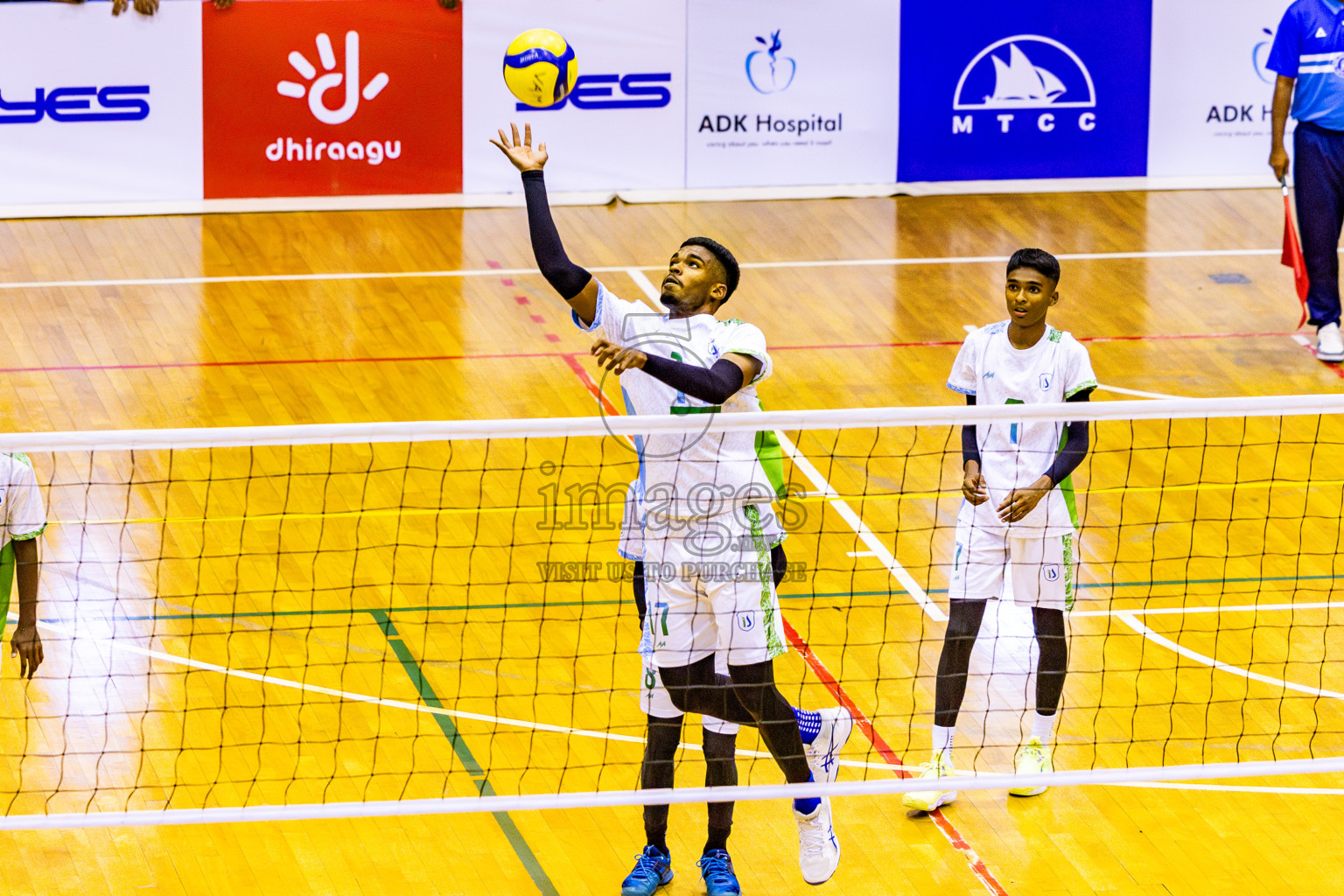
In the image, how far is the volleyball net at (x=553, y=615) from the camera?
262 inches

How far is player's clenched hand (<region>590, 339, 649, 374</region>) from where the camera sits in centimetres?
509

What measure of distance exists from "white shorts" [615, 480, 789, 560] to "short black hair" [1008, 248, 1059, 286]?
4.44 ft

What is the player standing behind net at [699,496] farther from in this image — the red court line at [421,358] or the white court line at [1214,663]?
the red court line at [421,358]

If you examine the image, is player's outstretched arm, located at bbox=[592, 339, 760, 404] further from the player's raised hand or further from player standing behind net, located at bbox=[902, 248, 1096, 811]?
player standing behind net, located at bbox=[902, 248, 1096, 811]

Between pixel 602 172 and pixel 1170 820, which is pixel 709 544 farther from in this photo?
pixel 602 172

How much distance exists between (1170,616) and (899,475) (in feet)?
6.79

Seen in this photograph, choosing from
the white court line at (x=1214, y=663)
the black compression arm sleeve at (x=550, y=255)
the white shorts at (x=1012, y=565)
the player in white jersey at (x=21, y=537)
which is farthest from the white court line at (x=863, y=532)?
the player in white jersey at (x=21, y=537)

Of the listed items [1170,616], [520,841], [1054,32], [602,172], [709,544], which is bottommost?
[520,841]

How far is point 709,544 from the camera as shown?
5695 millimetres

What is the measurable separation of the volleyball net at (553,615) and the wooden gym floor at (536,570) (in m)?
0.03

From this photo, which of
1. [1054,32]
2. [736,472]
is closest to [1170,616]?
[736,472]

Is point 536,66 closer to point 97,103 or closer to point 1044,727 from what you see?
point 1044,727

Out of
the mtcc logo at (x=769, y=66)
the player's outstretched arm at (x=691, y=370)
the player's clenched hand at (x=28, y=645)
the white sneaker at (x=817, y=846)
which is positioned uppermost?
the mtcc logo at (x=769, y=66)

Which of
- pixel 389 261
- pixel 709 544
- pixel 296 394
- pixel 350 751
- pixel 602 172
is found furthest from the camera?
pixel 602 172
